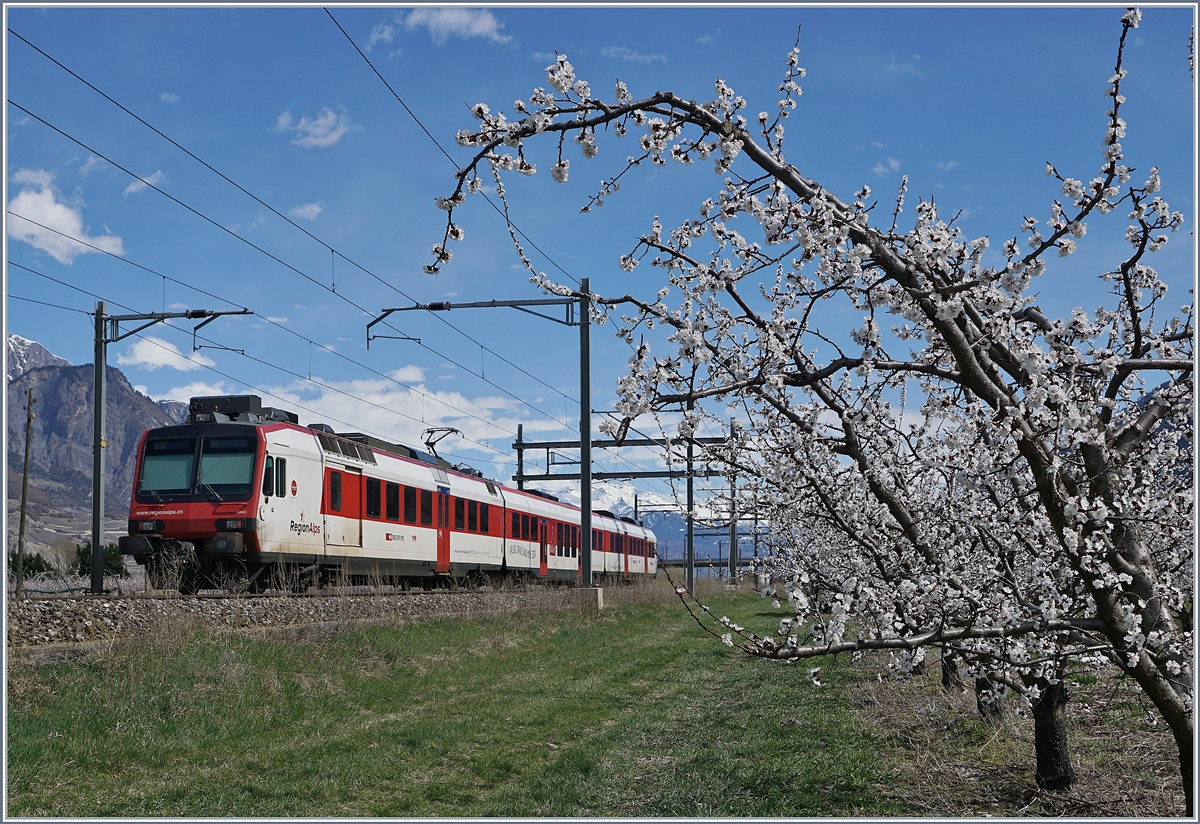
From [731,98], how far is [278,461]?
516 inches

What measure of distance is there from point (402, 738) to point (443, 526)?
13646 mm

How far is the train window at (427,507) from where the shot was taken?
2083 centimetres

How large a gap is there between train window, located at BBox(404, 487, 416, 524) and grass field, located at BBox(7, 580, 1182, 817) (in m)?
7.41

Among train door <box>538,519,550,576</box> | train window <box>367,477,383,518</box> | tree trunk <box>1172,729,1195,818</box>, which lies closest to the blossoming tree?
tree trunk <box>1172,729,1195,818</box>

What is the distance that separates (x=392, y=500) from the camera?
63.6ft

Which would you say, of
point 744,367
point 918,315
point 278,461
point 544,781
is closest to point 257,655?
point 544,781

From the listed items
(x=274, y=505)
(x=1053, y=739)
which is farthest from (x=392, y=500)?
(x=1053, y=739)

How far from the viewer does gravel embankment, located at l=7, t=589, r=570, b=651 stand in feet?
35.4

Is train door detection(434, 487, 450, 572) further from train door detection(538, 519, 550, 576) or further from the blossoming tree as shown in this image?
the blossoming tree

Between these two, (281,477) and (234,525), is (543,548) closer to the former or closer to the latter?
(281,477)

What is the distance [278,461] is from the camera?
15781mm

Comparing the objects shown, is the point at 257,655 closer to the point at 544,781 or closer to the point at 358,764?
the point at 358,764

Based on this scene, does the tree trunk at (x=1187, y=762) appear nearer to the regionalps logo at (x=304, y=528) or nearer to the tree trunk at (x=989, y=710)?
the tree trunk at (x=989, y=710)

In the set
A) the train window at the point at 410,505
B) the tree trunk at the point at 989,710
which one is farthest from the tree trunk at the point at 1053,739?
the train window at the point at 410,505
